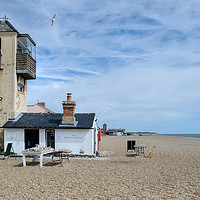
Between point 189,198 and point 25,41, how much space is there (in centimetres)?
1499

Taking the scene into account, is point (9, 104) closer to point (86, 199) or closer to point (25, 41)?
point (25, 41)

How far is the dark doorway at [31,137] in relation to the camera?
1517 cm

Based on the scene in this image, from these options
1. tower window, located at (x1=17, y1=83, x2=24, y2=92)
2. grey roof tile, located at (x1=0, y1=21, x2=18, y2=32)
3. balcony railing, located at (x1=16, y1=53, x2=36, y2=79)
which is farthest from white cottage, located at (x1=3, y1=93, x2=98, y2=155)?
grey roof tile, located at (x1=0, y1=21, x2=18, y2=32)

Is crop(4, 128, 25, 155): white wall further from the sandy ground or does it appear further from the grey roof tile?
the grey roof tile

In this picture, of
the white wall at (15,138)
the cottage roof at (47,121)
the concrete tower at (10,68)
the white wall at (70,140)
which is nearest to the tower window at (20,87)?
the concrete tower at (10,68)

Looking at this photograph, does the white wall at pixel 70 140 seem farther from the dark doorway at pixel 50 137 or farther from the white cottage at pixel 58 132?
the dark doorway at pixel 50 137

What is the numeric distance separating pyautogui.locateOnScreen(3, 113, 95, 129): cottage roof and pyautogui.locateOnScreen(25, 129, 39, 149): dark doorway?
Result: 1.61 feet

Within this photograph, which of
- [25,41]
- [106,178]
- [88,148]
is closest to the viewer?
Answer: [106,178]

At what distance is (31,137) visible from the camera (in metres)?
15.2

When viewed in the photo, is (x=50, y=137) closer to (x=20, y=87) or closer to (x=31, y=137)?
(x=31, y=137)

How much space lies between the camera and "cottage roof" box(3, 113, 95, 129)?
14.7 m

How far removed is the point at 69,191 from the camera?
6828 mm

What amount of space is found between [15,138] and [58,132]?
2.83m

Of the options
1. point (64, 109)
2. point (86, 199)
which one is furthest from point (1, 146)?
point (86, 199)
